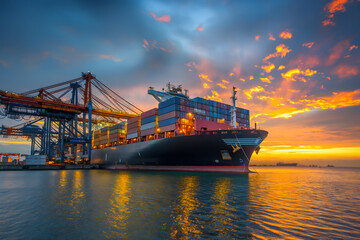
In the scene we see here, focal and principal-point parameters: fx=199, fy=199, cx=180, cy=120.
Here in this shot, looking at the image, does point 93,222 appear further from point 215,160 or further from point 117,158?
point 117,158

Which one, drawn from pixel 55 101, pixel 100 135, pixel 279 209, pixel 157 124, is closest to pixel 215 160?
pixel 157 124

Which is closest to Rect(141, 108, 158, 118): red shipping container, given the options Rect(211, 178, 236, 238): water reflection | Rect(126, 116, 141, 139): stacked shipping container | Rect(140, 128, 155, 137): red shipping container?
Rect(126, 116, 141, 139): stacked shipping container

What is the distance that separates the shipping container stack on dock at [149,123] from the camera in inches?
1666

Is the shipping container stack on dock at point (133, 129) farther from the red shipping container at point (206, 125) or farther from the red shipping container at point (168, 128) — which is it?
the red shipping container at point (206, 125)

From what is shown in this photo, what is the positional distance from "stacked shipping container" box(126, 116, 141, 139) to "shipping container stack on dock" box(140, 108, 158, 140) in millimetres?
1813

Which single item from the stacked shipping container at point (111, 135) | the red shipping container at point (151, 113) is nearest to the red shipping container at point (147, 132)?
the red shipping container at point (151, 113)

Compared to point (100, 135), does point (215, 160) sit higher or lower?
lower

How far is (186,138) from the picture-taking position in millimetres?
32969

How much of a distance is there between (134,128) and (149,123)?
276 inches

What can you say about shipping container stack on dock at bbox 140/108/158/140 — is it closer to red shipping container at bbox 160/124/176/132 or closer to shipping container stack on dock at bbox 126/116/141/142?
shipping container stack on dock at bbox 126/116/141/142

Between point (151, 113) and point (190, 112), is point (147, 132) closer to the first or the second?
point (151, 113)

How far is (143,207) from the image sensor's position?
1051 centimetres

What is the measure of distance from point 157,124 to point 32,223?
34.4m

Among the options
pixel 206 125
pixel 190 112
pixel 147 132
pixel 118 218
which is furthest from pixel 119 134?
pixel 118 218
